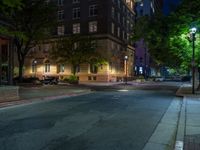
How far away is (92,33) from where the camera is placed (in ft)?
199

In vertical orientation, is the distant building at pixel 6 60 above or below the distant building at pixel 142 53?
below

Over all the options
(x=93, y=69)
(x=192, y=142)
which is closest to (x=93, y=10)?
(x=93, y=69)

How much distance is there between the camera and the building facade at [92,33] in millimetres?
59625

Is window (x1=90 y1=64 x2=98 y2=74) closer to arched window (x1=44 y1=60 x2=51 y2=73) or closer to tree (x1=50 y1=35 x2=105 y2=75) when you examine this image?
tree (x1=50 y1=35 x2=105 y2=75)

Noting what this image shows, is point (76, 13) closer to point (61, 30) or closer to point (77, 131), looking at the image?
point (61, 30)

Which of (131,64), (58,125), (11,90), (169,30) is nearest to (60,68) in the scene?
(131,64)

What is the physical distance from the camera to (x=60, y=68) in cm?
6481

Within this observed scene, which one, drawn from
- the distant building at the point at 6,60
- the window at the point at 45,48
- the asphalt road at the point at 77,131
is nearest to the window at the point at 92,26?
the window at the point at 45,48

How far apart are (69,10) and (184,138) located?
59023 millimetres

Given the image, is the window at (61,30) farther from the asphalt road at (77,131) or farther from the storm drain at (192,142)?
the storm drain at (192,142)

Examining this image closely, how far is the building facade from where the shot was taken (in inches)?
2347

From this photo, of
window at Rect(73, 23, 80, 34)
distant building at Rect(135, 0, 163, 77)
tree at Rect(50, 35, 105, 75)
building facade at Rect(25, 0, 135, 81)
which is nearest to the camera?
tree at Rect(50, 35, 105, 75)

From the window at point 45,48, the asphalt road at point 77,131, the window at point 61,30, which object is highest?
the window at point 61,30

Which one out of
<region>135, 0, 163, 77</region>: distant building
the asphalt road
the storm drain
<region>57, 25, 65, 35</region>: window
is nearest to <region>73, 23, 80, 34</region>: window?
<region>57, 25, 65, 35</region>: window
